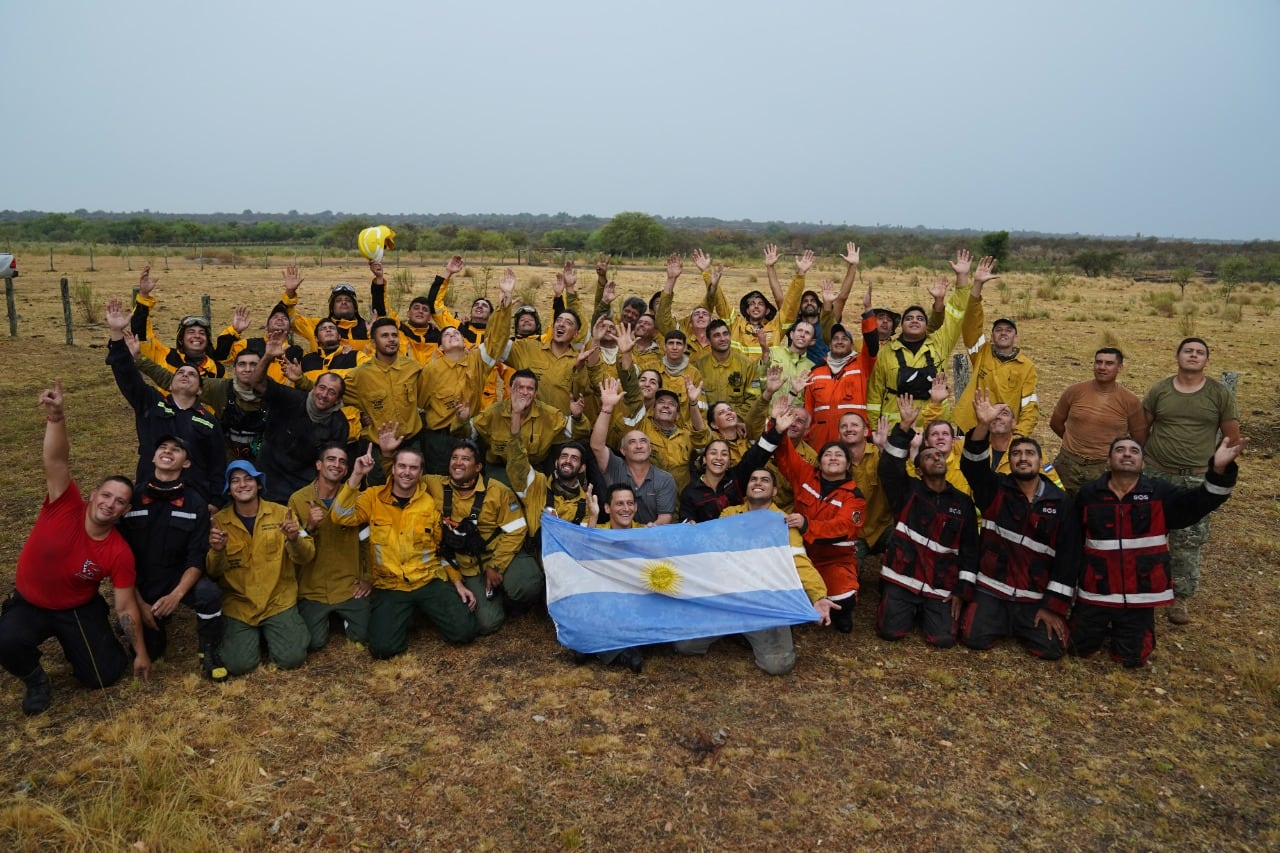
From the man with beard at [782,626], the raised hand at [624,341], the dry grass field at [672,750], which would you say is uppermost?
the raised hand at [624,341]

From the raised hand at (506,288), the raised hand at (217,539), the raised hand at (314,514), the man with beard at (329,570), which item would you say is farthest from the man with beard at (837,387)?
the raised hand at (217,539)

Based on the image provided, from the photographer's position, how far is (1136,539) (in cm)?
574

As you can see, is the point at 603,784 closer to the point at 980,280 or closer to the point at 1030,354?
the point at 980,280

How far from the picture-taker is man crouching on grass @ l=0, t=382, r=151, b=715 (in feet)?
16.5

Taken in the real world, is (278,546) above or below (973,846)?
above

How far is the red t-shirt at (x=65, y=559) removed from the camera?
16.5 ft

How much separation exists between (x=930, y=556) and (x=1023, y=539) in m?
0.70

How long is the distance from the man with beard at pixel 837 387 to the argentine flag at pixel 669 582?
5.53 feet

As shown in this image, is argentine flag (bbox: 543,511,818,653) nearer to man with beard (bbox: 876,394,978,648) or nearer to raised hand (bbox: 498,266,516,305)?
man with beard (bbox: 876,394,978,648)

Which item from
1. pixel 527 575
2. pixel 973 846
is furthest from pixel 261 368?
pixel 973 846

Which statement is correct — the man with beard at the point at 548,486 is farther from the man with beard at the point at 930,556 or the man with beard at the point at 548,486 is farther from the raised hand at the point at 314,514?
the man with beard at the point at 930,556

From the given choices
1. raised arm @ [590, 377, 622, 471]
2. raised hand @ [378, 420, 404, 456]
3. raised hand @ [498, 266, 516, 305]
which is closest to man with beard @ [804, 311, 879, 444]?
raised arm @ [590, 377, 622, 471]

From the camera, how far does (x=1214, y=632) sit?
644 centimetres

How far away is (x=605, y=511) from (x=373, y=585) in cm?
197
